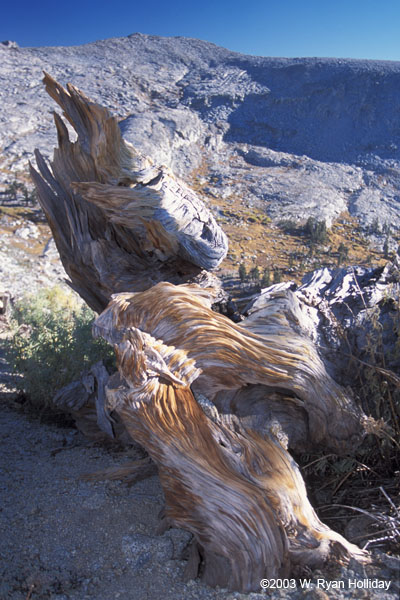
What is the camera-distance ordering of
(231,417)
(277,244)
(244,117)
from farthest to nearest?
(244,117) → (277,244) → (231,417)

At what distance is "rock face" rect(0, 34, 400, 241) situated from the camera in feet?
147

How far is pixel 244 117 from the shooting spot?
66.6m

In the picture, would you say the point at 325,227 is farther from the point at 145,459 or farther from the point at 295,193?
the point at 145,459

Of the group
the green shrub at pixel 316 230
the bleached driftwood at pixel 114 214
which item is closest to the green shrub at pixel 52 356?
the bleached driftwood at pixel 114 214

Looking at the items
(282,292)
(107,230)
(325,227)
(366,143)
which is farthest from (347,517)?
(366,143)

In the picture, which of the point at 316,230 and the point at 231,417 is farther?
the point at 316,230

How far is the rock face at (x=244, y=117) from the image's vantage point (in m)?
44.7

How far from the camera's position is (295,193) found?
4478 centimetres

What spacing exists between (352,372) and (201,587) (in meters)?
1.93

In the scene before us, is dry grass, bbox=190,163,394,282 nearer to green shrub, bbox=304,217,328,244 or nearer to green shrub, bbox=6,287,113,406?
green shrub, bbox=304,217,328,244

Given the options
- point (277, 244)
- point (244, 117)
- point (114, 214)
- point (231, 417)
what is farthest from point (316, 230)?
point (244, 117)

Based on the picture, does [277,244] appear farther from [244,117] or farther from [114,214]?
[244,117]

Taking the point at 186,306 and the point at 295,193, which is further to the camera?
the point at 295,193

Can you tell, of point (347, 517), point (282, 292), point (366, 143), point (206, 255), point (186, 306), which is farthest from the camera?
point (366, 143)
